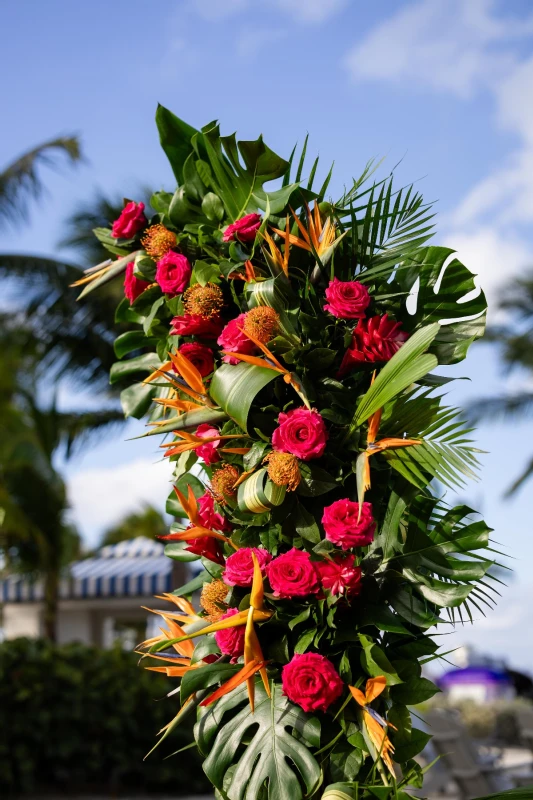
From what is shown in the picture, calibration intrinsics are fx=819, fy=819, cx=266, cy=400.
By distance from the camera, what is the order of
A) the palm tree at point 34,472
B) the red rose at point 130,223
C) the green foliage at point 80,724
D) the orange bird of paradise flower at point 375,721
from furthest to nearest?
the palm tree at point 34,472 → the green foliage at point 80,724 → the red rose at point 130,223 → the orange bird of paradise flower at point 375,721

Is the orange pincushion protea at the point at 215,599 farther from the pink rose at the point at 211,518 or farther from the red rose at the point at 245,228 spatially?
the red rose at the point at 245,228

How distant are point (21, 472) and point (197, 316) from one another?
12.9 m

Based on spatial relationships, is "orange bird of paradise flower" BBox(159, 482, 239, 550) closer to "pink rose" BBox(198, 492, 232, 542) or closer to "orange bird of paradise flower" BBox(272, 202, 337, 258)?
"pink rose" BBox(198, 492, 232, 542)

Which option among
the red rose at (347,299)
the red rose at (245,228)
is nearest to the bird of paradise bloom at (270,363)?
the red rose at (347,299)

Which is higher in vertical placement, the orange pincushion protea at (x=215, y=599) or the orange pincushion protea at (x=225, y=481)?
the orange pincushion protea at (x=225, y=481)

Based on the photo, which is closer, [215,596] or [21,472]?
[215,596]

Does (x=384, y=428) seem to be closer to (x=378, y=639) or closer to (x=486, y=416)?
(x=378, y=639)

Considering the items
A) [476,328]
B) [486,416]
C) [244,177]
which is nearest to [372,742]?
[476,328]

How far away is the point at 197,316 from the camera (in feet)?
7.08

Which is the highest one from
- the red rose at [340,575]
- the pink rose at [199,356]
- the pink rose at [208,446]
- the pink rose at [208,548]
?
the pink rose at [199,356]

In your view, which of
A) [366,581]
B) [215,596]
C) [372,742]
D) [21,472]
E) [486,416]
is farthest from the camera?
[486,416]

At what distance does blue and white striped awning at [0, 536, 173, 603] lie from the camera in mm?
14508

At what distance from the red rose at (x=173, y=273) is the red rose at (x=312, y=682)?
3.38 ft

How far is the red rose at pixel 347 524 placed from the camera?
1.80 metres
